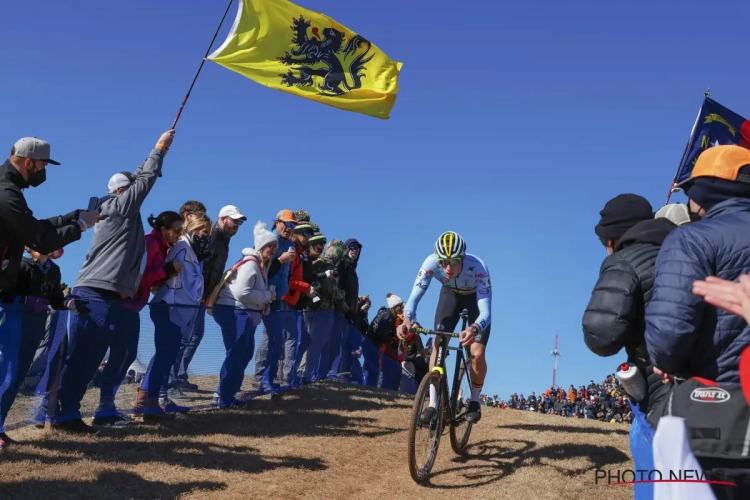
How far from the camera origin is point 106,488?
601 centimetres

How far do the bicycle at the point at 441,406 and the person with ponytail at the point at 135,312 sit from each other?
3.00 m

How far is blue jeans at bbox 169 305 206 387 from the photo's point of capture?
848cm

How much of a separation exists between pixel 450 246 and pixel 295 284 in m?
Answer: 3.74

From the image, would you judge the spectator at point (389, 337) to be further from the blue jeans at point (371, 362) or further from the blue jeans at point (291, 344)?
the blue jeans at point (291, 344)

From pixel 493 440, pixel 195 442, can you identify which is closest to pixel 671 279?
pixel 195 442

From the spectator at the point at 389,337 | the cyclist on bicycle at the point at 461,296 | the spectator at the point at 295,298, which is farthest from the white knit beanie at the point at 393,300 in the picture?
the cyclist on bicycle at the point at 461,296

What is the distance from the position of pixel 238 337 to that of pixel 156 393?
1.54m

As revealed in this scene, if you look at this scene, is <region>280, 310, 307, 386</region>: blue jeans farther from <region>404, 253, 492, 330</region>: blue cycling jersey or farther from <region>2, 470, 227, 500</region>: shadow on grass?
<region>2, 470, 227, 500</region>: shadow on grass

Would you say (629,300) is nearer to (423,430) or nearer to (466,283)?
(423,430)

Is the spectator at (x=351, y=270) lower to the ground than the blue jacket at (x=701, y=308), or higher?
higher

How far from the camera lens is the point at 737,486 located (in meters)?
3.03

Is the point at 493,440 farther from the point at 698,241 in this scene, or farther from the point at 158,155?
the point at 698,241

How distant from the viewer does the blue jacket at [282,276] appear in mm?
10922

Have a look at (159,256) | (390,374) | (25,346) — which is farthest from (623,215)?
(390,374)
